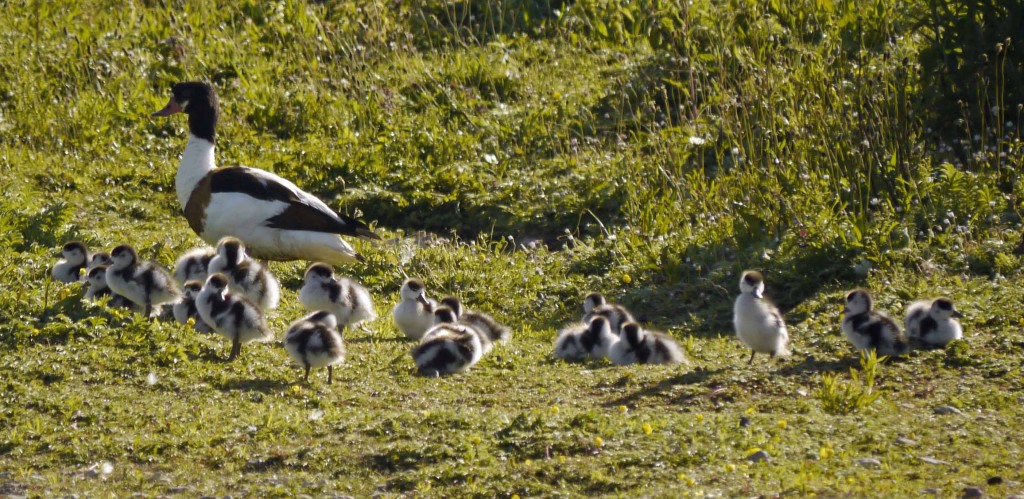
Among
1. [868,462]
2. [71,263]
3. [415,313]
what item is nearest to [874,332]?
[868,462]

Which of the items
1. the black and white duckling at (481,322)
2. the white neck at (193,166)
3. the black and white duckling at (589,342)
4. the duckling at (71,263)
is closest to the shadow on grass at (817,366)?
the black and white duckling at (589,342)

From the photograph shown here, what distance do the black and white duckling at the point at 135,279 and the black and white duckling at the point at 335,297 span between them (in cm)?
105

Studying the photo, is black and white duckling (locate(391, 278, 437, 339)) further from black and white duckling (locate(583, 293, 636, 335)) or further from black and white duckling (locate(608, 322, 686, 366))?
black and white duckling (locate(608, 322, 686, 366))

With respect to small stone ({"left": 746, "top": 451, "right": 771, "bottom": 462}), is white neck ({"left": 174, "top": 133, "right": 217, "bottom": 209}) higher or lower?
lower

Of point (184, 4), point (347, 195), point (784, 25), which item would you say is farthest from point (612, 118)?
point (184, 4)

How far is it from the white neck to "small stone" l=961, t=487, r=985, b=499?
8.23 metres

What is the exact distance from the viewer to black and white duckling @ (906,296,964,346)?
28.7ft

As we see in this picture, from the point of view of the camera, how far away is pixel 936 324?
878 cm

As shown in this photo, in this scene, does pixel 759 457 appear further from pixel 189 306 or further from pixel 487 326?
pixel 189 306

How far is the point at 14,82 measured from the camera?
1576 cm

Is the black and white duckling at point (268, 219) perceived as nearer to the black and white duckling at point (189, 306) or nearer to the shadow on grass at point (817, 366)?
the black and white duckling at point (189, 306)

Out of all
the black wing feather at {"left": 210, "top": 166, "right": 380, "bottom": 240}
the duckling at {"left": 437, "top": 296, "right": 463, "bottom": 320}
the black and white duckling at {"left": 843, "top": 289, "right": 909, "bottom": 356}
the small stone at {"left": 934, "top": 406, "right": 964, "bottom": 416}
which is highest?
the small stone at {"left": 934, "top": 406, "right": 964, "bottom": 416}

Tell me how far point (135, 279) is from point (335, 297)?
1.45 metres

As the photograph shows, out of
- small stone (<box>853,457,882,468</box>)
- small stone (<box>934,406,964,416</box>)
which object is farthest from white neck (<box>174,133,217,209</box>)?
small stone (<box>853,457,882,468</box>)
